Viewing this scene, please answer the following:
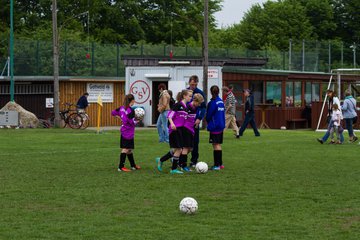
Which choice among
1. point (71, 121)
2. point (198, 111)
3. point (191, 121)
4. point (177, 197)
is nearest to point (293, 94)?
point (71, 121)

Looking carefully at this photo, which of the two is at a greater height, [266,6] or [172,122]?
[266,6]

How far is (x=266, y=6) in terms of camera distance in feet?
305

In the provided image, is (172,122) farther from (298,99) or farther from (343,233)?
(298,99)

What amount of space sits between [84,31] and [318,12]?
29187 millimetres

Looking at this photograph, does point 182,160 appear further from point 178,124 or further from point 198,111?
point 198,111

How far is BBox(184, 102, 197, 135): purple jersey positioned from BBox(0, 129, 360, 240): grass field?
932 millimetres

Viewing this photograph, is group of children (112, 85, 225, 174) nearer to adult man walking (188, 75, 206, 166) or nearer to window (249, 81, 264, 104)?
adult man walking (188, 75, 206, 166)

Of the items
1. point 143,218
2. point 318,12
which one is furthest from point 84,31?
point 143,218

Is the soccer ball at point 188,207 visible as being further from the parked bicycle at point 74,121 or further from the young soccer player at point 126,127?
the parked bicycle at point 74,121

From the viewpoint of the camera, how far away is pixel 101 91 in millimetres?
45406

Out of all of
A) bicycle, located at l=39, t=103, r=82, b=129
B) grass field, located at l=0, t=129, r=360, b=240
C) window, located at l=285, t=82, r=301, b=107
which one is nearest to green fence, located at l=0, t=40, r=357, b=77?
bicycle, located at l=39, t=103, r=82, b=129

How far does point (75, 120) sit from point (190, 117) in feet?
72.5

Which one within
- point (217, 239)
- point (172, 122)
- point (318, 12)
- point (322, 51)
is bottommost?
point (217, 239)

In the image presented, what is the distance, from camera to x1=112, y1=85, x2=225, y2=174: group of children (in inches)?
659
